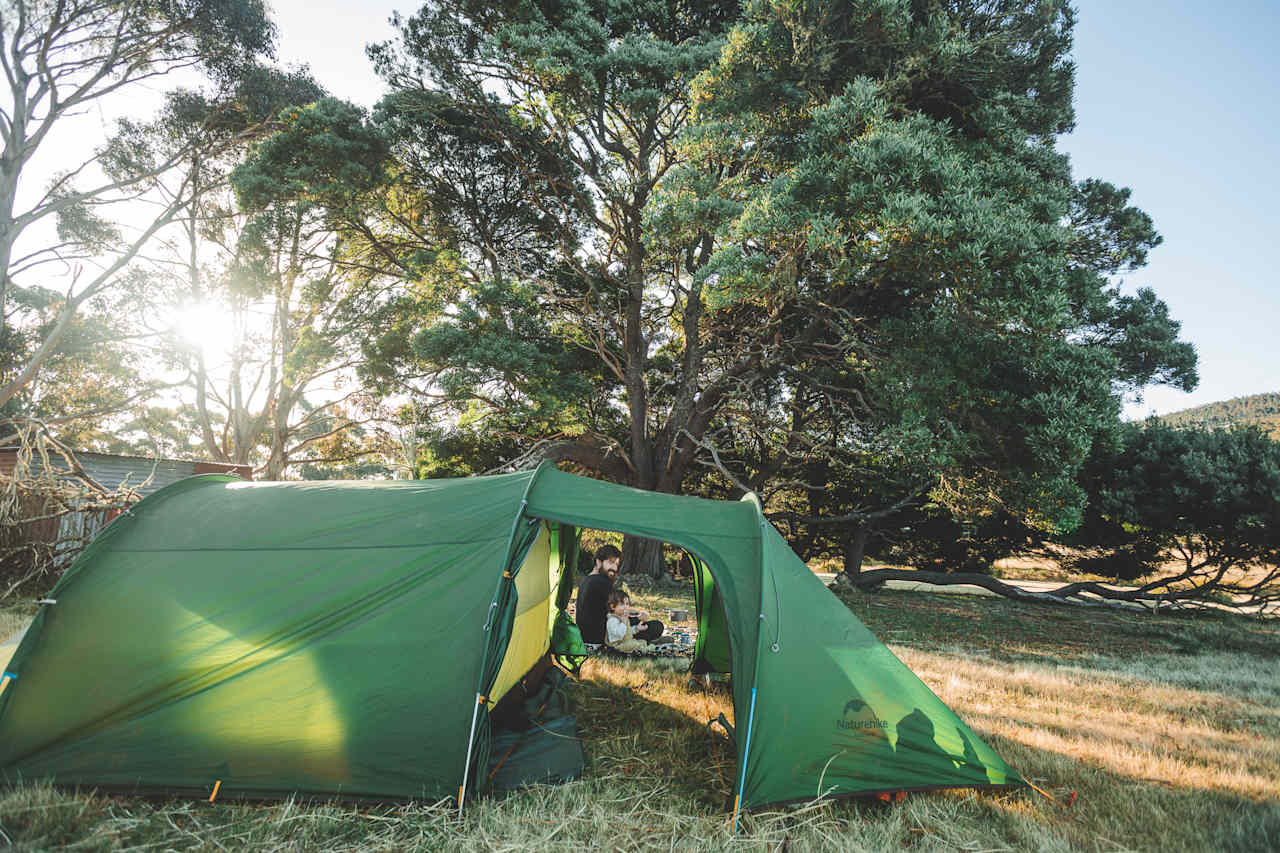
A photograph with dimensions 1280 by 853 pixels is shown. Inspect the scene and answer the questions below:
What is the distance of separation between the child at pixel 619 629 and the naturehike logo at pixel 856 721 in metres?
3.13

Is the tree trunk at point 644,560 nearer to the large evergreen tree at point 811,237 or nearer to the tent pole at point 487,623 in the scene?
the large evergreen tree at point 811,237

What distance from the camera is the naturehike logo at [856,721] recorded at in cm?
321

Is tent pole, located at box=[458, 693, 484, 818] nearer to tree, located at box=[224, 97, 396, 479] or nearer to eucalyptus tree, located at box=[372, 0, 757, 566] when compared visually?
eucalyptus tree, located at box=[372, 0, 757, 566]

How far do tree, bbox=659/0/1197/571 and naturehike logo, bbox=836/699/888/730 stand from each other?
17.2 feet

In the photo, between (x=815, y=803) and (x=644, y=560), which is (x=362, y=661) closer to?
(x=815, y=803)

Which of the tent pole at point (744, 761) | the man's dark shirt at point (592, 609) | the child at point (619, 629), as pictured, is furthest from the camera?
the child at point (619, 629)

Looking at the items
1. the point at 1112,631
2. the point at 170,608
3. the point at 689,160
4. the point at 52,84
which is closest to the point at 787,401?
the point at 689,160

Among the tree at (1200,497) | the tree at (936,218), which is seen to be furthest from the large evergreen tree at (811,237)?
the tree at (1200,497)

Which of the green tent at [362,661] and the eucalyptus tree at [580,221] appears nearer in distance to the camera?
the green tent at [362,661]

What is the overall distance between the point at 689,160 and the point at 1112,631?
10380 millimetres

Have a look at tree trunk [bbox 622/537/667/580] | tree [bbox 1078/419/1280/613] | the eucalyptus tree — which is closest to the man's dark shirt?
the eucalyptus tree

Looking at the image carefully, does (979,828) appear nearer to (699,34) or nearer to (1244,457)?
(699,34)

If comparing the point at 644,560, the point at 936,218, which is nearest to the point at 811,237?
the point at 936,218

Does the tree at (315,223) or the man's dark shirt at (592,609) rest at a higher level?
the tree at (315,223)
